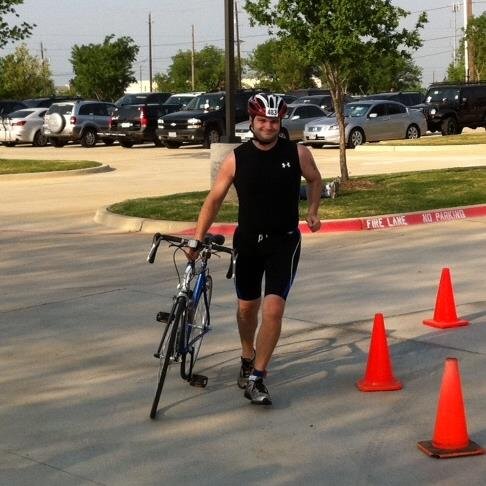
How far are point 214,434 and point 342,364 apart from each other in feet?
6.03

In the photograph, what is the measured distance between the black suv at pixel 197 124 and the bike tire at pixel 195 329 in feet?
96.1

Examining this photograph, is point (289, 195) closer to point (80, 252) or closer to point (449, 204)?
point (80, 252)

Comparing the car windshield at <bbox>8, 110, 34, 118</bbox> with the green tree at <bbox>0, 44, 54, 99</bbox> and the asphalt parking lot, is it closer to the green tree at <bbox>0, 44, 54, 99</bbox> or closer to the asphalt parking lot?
the asphalt parking lot

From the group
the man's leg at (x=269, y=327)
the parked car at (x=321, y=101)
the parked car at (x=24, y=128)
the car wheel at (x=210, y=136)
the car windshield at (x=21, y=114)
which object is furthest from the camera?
the parked car at (x=321, y=101)

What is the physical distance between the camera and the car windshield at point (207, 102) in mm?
37594

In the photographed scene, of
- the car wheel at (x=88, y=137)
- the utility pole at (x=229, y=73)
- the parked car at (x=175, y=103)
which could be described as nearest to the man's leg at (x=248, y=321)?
the utility pole at (x=229, y=73)

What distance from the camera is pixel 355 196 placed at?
17.6 meters

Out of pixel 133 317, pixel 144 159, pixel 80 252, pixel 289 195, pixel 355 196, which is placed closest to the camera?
pixel 289 195

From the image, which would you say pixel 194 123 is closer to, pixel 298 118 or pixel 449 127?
pixel 298 118

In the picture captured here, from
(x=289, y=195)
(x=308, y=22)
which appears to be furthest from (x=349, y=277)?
(x=308, y=22)

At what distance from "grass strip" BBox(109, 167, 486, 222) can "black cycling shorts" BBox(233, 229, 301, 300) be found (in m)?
7.91

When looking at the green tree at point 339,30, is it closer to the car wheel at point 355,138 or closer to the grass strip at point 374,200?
the grass strip at point 374,200

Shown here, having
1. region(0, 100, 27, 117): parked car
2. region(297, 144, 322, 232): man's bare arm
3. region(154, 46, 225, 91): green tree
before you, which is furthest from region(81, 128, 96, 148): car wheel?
region(154, 46, 225, 91): green tree

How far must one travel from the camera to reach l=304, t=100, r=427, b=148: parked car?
35.7 meters
